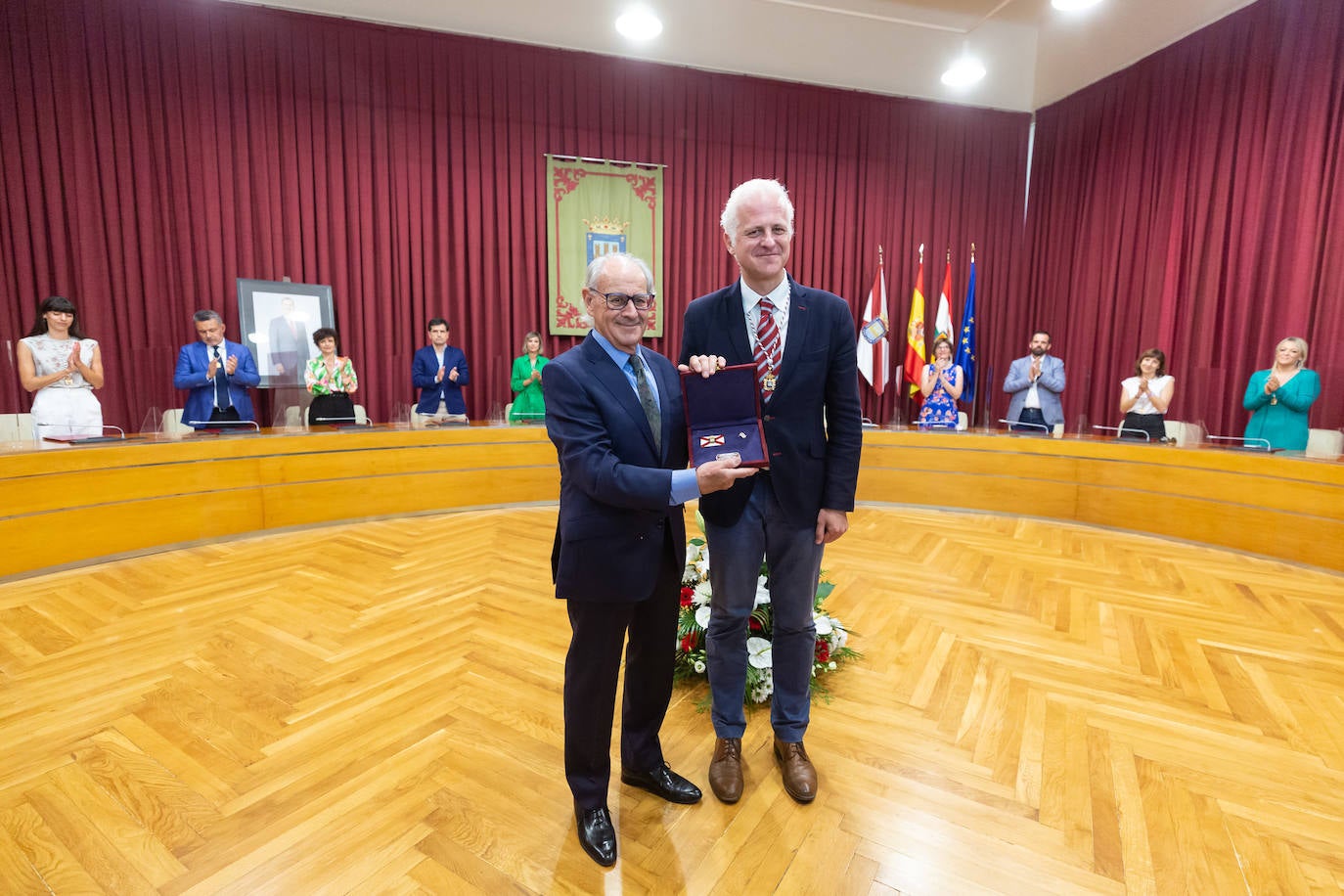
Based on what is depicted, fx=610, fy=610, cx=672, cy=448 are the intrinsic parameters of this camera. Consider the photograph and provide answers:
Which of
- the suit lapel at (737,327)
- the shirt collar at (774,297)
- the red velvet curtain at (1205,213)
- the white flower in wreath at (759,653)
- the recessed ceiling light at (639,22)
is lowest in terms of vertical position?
the white flower in wreath at (759,653)

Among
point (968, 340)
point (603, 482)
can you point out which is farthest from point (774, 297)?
point (968, 340)

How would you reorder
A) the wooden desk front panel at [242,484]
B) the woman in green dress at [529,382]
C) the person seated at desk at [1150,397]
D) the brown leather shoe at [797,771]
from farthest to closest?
the woman in green dress at [529,382] → the person seated at desk at [1150,397] → the wooden desk front panel at [242,484] → the brown leather shoe at [797,771]

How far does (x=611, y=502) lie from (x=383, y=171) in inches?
245

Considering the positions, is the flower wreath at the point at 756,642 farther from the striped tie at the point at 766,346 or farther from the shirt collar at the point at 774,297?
the shirt collar at the point at 774,297

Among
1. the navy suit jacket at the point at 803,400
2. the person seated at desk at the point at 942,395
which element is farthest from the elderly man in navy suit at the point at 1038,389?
the navy suit jacket at the point at 803,400

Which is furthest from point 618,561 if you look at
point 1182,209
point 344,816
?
point 1182,209

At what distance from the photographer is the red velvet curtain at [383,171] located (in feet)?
16.9

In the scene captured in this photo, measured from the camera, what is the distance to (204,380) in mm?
4461

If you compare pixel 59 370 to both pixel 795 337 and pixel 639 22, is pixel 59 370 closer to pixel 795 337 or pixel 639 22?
pixel 795 337

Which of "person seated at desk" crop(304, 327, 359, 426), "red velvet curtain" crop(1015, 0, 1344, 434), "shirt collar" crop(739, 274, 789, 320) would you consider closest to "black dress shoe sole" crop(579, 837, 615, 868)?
"shirt collar" crop(739, 274, 789, 320)

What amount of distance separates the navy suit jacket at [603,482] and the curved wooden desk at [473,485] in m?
3.88

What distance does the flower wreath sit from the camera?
91.2 inches

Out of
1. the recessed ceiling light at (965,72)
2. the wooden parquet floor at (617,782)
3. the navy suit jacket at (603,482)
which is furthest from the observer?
the recessed ceiling light at (965,72)

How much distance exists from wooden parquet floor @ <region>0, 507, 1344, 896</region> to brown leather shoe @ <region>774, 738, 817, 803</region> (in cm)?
5
